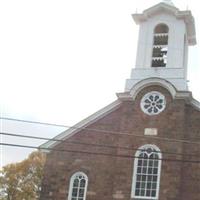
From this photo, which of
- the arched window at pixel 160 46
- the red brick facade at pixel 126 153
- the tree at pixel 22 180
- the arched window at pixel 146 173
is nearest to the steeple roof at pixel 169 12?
the arched window at pixel 160 46

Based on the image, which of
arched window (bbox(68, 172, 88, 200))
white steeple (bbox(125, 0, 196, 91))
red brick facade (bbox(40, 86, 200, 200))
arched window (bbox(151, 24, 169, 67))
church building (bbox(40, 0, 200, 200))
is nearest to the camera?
red brick facade (bbox(40, 86, 200, 200))

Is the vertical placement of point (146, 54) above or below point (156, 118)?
above

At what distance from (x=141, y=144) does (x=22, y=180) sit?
2055 centimetres

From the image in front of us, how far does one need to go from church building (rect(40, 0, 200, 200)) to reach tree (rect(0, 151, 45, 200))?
55.9ft

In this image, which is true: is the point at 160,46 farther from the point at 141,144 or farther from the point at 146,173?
the point at 146,173

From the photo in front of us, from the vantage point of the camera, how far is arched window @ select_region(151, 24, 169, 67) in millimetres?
25094

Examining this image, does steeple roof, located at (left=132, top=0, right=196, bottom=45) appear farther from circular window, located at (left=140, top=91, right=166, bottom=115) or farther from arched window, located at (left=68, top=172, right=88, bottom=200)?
arched window, located at (left=68, top=172, right=88, bottom=200)

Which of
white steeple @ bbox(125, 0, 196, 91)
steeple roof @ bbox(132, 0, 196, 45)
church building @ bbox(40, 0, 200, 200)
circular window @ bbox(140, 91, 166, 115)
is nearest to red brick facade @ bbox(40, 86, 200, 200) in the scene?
church building @ bbox(40, 0, 200, 200)

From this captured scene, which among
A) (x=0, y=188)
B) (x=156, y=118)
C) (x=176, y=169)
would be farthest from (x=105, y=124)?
(x=0, y=188)

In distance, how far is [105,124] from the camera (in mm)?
23828

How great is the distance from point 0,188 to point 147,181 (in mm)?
21273

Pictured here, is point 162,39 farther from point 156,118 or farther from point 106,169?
point 106,169

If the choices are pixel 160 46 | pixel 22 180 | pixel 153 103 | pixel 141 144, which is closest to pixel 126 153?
pixel 141 144

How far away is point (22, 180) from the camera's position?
4097 cm
